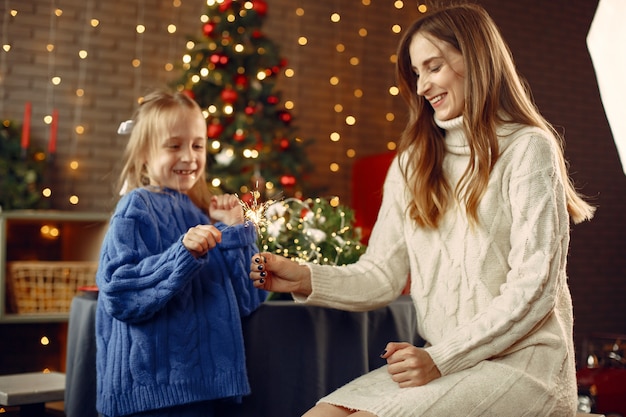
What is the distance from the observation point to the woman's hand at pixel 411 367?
1574mm

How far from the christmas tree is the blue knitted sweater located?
8.32 feet

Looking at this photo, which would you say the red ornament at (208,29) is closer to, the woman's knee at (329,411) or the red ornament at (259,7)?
the red ornament at (259,7)

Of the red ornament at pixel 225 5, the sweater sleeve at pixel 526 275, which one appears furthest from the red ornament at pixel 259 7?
the sweater sleeve at pixel 526 275

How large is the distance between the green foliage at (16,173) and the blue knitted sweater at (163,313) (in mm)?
2431

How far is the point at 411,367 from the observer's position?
158cm

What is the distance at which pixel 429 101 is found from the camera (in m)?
1.94

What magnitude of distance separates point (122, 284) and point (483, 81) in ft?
3.54

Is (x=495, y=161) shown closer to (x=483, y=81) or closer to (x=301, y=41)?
(x=483, y=81)

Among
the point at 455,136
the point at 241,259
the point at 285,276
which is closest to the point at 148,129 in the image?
the point at 241,259

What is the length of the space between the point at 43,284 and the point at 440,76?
310 centimetres

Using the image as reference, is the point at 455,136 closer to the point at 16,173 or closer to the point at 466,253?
the point at 466,253

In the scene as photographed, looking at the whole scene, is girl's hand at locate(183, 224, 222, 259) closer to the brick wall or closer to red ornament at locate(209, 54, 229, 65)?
the brick wall

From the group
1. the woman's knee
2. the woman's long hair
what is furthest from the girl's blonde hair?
the woman's knee

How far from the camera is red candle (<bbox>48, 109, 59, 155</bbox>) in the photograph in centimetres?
468
